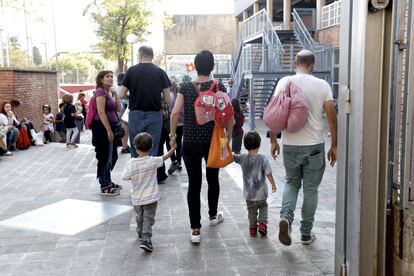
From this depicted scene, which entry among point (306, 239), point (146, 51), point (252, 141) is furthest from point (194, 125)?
point (146, 51)

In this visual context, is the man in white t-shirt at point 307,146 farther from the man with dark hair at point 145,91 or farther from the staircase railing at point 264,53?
the staircase railing at point 264,53

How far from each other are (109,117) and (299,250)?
3207 millimetres

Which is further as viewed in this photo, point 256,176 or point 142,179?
point 256,176

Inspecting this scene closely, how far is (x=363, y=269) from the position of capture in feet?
9.29

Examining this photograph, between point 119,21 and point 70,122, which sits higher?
point 119,21

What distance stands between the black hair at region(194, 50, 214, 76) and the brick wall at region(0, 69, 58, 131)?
36.7ft

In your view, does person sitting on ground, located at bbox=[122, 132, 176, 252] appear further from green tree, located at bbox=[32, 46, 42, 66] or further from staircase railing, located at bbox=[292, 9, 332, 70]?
staircase railing, located at bbox=[292, 9, 332, 70]

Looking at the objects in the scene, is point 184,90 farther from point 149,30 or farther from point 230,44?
point 230,44

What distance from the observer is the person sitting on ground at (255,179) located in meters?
4.40

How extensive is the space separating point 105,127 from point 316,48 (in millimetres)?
14508

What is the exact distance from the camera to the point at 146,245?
165 inches

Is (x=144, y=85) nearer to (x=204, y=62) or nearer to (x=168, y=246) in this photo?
(x=204, y=62)

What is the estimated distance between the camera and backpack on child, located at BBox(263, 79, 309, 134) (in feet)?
12.8

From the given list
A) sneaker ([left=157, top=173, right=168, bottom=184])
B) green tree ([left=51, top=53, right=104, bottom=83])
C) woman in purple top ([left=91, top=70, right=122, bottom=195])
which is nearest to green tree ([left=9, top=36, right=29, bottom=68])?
sneaker ([left=157, top=173, right=168, bottom=184])
